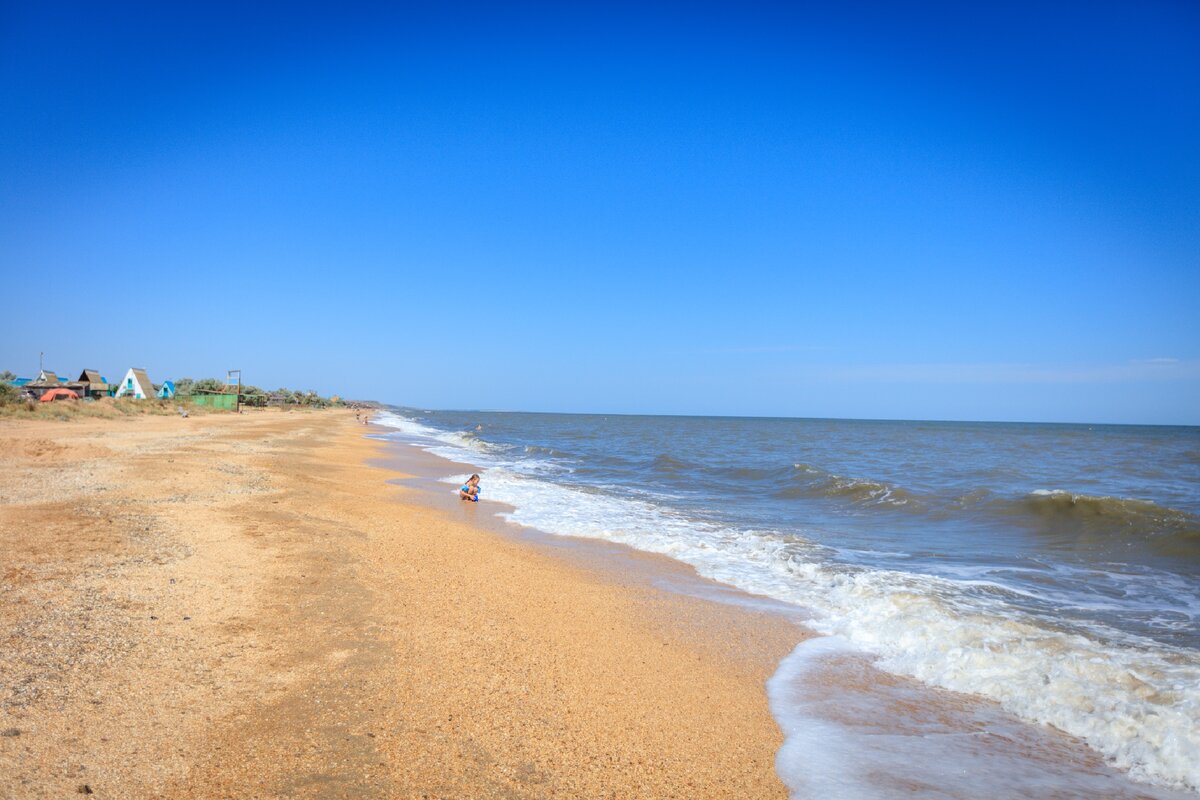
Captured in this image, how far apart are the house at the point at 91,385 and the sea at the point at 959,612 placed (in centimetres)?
5057

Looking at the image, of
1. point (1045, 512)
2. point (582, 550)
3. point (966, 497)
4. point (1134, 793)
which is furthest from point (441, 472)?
point (1134, 793)

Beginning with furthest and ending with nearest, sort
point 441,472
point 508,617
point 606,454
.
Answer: point 606,454, point 441,472, point 508,617

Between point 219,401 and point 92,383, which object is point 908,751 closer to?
point 219,401

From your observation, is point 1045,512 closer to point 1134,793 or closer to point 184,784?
point 1134,793

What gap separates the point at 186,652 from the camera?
432 centimetres

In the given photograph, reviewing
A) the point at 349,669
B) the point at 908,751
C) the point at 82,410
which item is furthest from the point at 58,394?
the point at 908,751

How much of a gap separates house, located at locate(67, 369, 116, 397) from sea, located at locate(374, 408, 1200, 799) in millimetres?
50572

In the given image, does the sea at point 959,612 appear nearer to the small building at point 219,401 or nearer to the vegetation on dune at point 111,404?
the vegetation on dune at point 111,404

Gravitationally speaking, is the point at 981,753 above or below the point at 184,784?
below

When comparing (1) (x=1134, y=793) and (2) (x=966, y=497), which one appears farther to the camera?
(2) (x=966, y=497)

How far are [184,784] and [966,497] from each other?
1768cm

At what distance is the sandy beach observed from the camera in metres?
3.16

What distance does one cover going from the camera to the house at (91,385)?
→ 50.2 metres

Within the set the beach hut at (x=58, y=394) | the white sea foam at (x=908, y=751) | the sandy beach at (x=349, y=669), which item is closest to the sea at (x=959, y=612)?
the white sea foam at (x=908, y=751)
